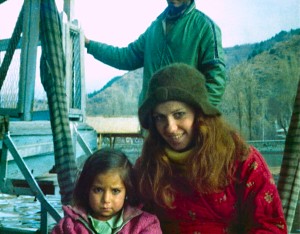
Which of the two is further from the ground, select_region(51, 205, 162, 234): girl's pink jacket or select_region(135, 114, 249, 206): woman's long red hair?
select_region(135, 114, 249, 206): woman's long red hair

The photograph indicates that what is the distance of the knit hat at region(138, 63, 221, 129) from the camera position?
2.74ft

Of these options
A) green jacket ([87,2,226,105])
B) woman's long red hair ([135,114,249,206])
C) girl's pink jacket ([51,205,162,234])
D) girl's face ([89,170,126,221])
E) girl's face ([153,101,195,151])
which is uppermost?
green jacket ([87,2,226,105])

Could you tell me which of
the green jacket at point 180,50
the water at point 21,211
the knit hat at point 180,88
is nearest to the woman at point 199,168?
the knit hat at point 180,88

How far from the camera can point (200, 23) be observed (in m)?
1.02

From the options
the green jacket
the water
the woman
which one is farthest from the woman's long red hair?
the water

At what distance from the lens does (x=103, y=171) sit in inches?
34.7

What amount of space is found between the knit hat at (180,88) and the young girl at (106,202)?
156mm

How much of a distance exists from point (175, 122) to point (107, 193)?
198 millimetres

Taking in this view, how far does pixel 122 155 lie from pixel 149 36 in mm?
322

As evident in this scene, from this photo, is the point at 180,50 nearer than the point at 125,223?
No

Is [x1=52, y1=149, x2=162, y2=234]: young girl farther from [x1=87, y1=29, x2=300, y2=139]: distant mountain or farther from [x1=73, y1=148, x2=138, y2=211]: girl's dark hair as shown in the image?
[x1=87, y1=29, x2=300, y2=139]: distant mountain

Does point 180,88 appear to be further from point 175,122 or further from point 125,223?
point 125,223

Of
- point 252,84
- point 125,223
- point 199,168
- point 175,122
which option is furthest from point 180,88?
point 252,84

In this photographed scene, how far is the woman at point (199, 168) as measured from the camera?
2.73 feet
